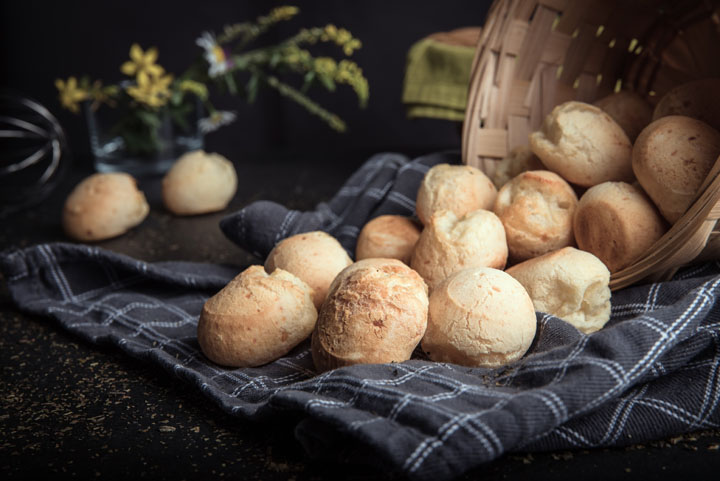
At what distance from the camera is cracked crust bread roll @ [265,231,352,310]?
947mm

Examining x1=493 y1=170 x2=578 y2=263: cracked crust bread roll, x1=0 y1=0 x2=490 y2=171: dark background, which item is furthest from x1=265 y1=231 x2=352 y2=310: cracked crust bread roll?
x1=0 y1=0 x2=490 y2=171: dark background

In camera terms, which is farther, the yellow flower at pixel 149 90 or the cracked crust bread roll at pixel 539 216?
the yellow flower at pixel 149 90

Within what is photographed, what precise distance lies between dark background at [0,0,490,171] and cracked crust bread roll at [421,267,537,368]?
126 centimetres

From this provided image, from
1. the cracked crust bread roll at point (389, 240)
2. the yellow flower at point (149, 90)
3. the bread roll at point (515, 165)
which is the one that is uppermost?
the yellow flower at point (149, 90)

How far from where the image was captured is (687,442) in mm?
670

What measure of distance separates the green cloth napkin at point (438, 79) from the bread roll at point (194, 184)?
480 mm

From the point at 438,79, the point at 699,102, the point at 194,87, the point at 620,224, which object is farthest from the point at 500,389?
A: the point at 194,87

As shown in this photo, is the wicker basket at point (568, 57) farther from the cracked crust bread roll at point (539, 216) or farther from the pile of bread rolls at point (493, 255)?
the cracked crust bread roll at point (539, 216)

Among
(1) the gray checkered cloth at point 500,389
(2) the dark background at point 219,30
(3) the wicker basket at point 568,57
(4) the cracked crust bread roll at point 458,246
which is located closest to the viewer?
(1) the gray checkered cloth at point 500,389

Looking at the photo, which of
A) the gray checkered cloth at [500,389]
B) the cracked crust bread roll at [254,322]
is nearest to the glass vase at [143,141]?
the gray checkered cloth at [500,389]

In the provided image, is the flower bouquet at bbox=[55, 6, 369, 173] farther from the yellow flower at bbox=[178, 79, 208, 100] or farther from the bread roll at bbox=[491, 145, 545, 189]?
the bread roll at bbox=[491, 145, 545, 189]

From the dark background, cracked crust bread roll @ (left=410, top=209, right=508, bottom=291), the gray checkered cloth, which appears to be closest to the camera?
the gray checkered cloth

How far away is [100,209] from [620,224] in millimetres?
1030

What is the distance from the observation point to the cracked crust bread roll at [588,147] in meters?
1.00
